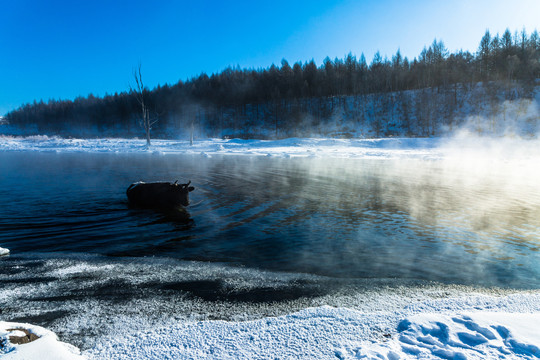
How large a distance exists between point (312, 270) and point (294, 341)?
178 cm

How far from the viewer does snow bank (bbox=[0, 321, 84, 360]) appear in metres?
2.21

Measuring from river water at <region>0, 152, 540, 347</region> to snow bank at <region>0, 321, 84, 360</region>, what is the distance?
7.9 inches

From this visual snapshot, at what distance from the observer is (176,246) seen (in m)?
5.16

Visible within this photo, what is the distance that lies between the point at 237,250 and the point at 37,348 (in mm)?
2989

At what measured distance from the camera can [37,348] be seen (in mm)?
2295

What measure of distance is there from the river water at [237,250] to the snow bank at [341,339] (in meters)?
0.36

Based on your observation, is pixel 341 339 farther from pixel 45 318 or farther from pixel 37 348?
pixel 45 318

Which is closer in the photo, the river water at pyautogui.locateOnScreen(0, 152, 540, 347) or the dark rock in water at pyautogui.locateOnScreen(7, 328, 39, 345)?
the dark rock in water at pyautogui.locateOnScreen(7, 328, 39, 345)

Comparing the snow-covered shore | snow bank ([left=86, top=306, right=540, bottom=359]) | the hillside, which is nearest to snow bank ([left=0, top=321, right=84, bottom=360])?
the snow-covered shore

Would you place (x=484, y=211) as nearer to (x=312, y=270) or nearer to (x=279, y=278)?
(x=312, y=270)

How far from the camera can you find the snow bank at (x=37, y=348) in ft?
7.23

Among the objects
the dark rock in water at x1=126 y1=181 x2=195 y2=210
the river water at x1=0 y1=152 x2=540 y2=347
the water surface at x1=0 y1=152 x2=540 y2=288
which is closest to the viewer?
the river water at x1=0 y1=152 x2=540 y2=347

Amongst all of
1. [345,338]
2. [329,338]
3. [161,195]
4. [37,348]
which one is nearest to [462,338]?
[345,338]

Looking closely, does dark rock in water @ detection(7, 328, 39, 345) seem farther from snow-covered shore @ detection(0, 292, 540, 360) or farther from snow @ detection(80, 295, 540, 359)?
snow @ detection(80, 295, 540, 359)
